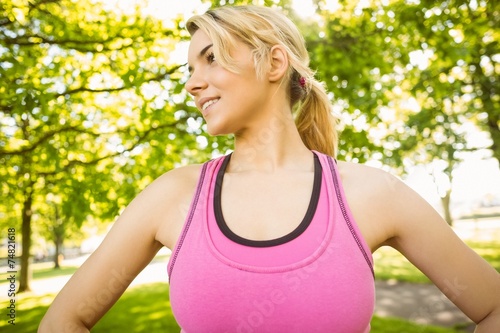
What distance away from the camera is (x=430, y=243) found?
1549mm

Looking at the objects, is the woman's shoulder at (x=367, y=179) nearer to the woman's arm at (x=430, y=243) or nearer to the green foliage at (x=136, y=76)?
the woman's arm at (x=430, y=243)

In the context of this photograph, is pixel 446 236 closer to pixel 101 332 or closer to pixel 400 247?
pixel 400 247

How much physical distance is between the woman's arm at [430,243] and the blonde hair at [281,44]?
24.1 inches

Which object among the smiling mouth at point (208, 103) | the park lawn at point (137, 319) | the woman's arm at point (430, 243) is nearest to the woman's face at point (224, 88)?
the smiling mouth at point (208, 103)

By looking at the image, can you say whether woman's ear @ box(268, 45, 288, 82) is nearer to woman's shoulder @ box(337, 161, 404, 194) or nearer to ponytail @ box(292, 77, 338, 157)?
ponytail @ box(292, 77, 338, 157)

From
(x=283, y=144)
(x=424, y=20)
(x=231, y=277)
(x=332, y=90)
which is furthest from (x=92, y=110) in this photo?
(x=231, y=277)

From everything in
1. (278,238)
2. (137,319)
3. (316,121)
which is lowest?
(137,319)

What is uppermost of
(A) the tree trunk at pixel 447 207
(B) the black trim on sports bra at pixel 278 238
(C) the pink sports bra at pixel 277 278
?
(B) the black trim on sports bra at pixel 278 238

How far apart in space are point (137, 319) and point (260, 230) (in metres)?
8.51

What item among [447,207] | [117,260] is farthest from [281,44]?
[447,207]

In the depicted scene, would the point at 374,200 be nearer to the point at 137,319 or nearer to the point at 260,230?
the point at 260,230

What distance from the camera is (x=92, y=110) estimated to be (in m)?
7.32

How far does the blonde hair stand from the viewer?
5.83 ft

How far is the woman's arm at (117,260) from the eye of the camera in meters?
1.53
